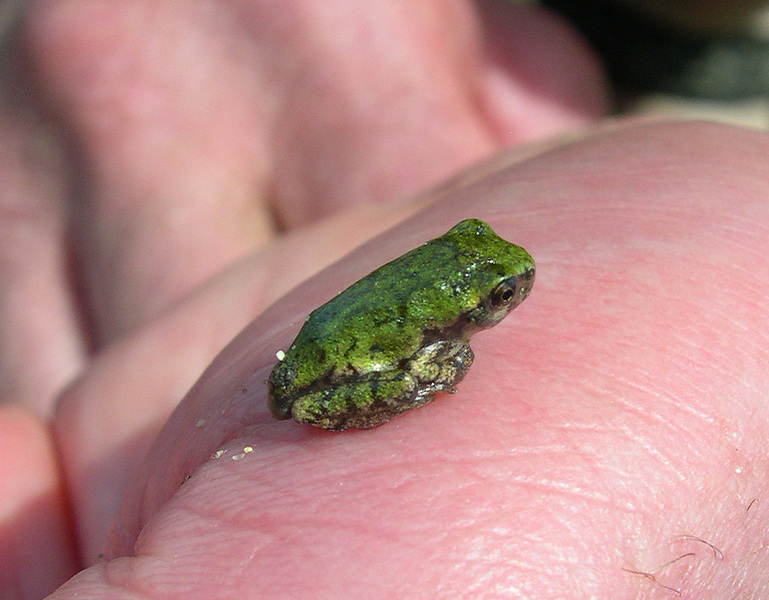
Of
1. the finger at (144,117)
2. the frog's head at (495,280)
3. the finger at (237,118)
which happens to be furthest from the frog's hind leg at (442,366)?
the finger at (144,117)

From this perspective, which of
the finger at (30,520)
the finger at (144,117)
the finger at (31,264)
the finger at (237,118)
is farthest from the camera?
the finger at (31,264)

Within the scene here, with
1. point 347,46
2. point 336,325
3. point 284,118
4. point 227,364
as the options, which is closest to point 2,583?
point 227,364

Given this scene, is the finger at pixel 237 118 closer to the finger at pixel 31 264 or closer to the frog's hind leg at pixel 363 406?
the finger at pixel 31 264

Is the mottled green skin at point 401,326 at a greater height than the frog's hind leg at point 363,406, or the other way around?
the mottled green skin at point 401,326

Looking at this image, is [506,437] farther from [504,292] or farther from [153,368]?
[153,368]

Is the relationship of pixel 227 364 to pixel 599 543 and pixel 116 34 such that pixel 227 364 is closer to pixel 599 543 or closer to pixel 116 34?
pixel 599 543

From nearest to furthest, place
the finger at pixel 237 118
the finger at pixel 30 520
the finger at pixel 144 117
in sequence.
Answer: the finger at pixel 30 520, the finger at pixel 237 118, the finger at pixel 144 117

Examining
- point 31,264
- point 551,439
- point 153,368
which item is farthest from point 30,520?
point 31,264

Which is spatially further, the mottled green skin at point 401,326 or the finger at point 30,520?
the finger at point 30,520
